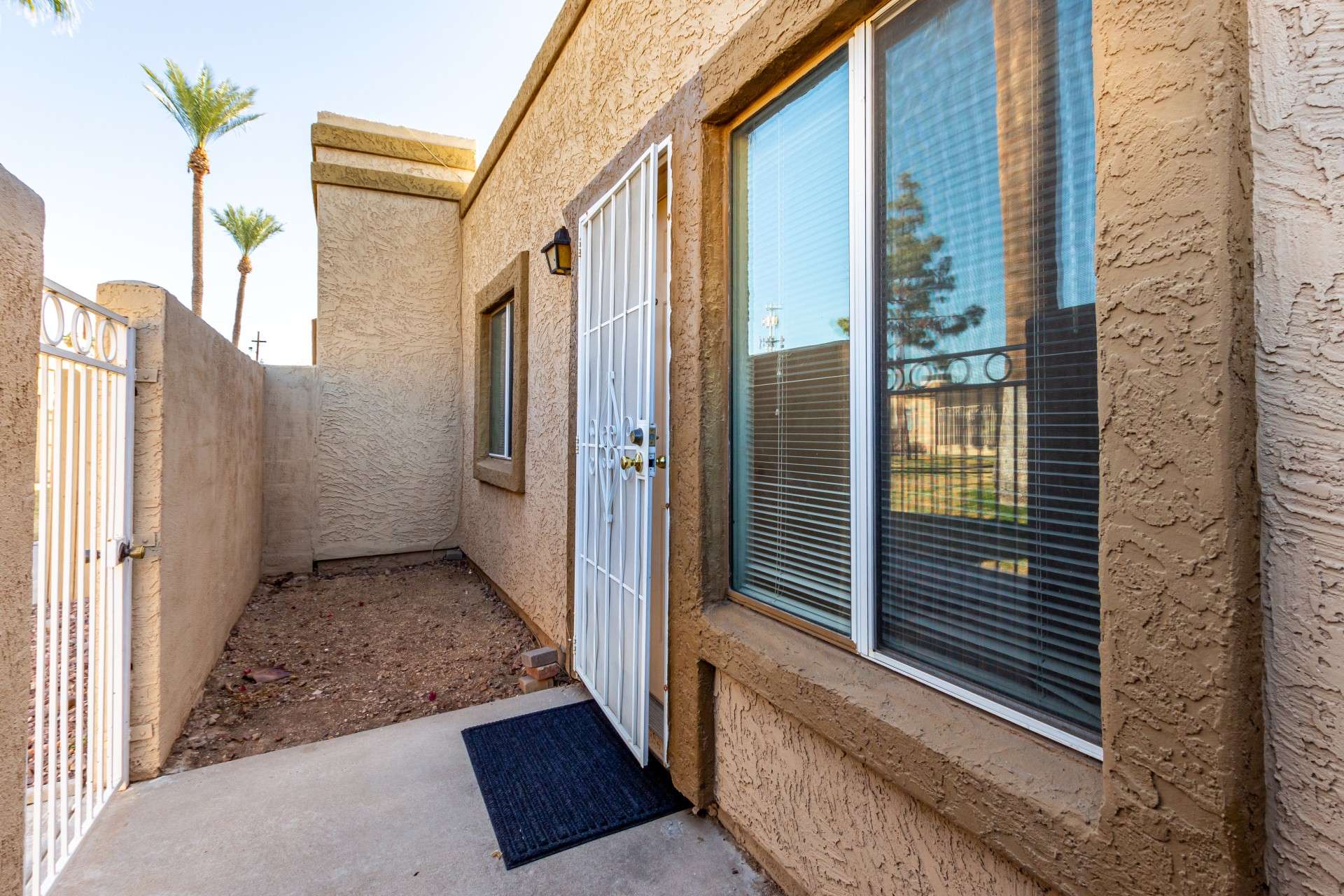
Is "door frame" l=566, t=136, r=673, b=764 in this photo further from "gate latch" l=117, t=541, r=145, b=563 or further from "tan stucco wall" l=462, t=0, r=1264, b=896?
"gate latch" l=117, t=541, r=145, b=563

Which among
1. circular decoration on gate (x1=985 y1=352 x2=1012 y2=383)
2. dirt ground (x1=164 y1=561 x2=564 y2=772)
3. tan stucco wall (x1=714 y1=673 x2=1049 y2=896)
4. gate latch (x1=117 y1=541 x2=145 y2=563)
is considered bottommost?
dirt ground (x1=164 y1=561 x2=564 y2=772)

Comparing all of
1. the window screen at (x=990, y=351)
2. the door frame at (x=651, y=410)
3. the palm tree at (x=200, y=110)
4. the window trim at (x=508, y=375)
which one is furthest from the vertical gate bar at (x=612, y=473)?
the palm tree at (x=200, y=110)

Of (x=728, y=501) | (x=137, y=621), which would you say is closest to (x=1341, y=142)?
(x=728, y=501)

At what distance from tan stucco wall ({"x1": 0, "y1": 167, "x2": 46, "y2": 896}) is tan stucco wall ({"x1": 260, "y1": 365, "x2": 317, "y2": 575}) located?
18.7 feet

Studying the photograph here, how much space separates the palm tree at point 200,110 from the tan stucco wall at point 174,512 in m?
13.6

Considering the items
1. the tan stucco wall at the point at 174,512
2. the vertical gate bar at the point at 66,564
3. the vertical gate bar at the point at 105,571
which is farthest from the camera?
the tan stucco wall at the point at 174,512

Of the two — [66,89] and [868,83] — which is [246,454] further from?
[66,89]

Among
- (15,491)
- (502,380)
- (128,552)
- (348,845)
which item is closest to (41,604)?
(15,491)

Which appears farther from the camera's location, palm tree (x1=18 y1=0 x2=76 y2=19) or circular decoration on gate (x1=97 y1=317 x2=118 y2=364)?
palm tree (x1=18 y1=0 x2=76 y2=19)

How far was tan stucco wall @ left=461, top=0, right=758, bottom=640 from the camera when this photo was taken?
8.96 ft

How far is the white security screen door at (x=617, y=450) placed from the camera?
2574mm

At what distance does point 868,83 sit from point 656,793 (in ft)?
9.05

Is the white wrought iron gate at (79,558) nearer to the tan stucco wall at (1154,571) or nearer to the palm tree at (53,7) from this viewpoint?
the tan stucco wall at (1154,571)

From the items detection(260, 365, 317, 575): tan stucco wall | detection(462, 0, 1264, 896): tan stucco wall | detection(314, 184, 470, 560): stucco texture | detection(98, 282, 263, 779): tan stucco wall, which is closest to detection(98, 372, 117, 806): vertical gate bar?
detection(98, 282, 263, 779): tan stucco wall
